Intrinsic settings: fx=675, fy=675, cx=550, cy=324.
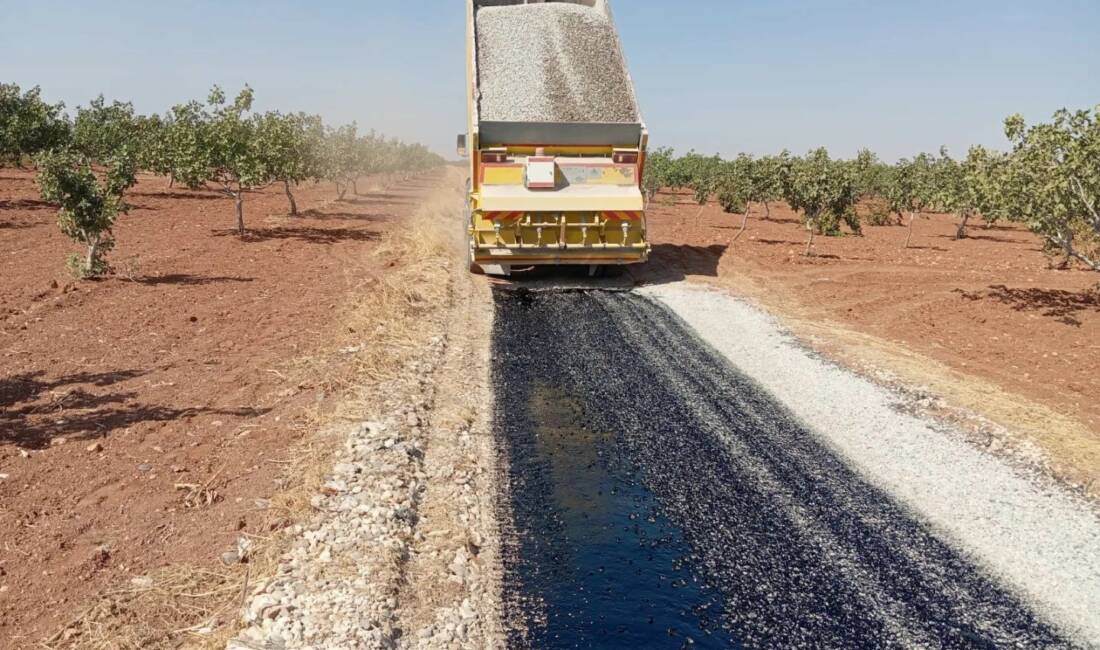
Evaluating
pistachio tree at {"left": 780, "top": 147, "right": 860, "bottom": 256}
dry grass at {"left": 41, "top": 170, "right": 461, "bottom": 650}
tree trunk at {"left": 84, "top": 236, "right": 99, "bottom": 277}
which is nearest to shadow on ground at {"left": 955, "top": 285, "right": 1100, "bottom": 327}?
pistachio tree at {"left": 780, "top": 147, "right": 860, "bottom": 256}

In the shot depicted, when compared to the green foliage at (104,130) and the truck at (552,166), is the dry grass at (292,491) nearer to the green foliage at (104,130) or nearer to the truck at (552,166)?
the truck at (552,166)

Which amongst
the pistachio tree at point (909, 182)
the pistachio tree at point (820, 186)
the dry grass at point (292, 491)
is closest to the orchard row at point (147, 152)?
the dry grass at point (292, 491)

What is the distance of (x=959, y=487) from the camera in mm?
7652

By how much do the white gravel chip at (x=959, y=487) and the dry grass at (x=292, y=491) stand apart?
19.9ft

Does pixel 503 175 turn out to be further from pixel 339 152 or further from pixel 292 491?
pixel 339 152

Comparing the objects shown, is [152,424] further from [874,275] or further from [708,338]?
[874,275]

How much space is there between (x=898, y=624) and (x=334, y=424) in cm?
635

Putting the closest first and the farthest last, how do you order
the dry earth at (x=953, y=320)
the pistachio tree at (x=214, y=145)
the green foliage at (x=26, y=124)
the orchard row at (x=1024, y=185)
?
the dry earth at (x=953, y=320), the orchard row at (x=1024, y=185), the pistachio tree at (x=214, y=145), the green foliage at (x=26, y=124)

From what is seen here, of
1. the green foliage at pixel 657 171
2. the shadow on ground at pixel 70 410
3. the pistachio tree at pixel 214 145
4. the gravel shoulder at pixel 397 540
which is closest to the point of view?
the gravel shoulder at pixel 397 540

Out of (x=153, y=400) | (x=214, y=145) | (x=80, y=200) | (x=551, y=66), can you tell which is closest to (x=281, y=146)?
(x=214, y=145)

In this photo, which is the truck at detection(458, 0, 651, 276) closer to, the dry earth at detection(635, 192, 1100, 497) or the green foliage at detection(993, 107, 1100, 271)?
the dry earth at detection(635, 192, 1100, 497)

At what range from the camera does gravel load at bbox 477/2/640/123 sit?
15031 mm

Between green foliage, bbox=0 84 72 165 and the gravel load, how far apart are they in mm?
23702

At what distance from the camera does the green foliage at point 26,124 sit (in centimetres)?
2869
